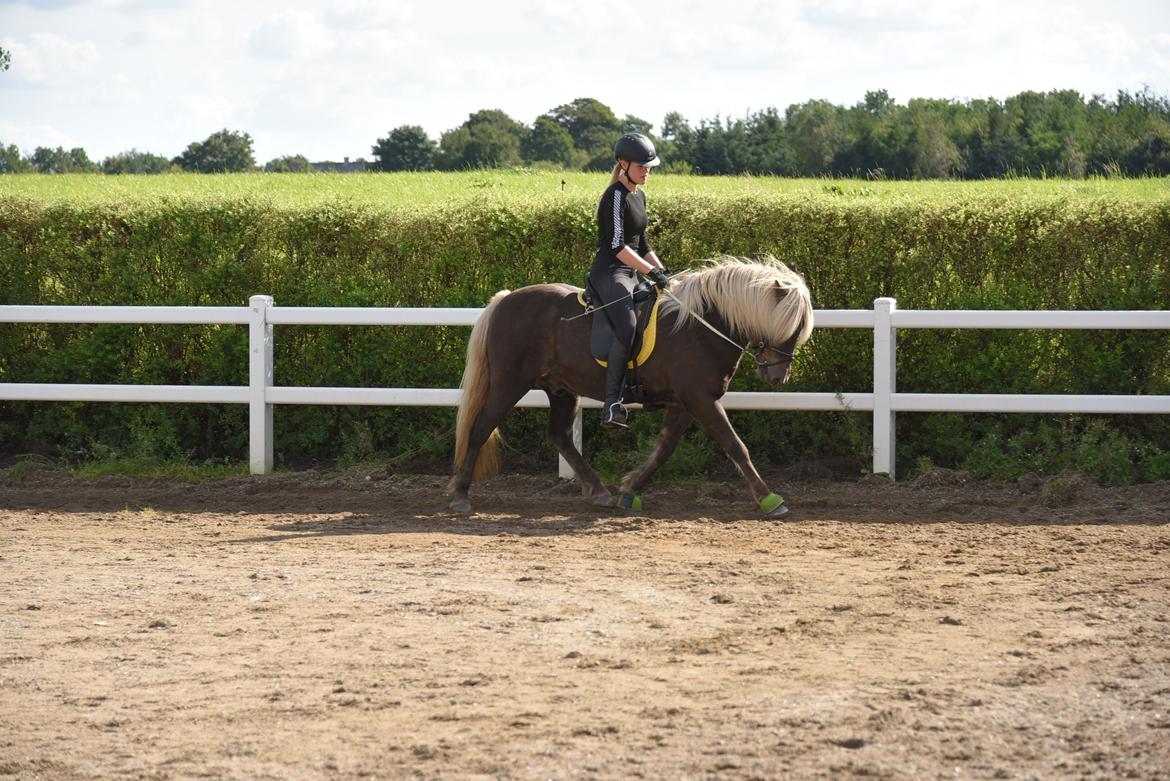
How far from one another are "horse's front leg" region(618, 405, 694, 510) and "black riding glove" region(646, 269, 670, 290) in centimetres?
99

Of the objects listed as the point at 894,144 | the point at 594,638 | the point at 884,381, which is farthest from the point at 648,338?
the point at 894,144

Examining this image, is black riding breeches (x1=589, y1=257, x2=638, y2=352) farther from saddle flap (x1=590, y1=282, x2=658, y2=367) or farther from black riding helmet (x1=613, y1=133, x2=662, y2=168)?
black riding helmet (x1=613, y1=133, x2=662, y2=168)

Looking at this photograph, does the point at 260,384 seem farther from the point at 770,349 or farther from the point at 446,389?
the point at 770,349

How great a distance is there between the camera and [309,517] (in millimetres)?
9172

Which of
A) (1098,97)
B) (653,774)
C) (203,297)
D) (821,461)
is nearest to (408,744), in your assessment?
(653,774)

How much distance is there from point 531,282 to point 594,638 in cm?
536

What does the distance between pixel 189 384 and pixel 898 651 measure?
319 inches

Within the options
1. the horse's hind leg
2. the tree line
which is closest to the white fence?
the horse's hind leg

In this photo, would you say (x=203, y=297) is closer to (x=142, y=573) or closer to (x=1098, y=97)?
(x=142, y=573)

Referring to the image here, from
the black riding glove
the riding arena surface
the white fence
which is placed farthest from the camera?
the white fence

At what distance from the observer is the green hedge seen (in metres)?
10.2

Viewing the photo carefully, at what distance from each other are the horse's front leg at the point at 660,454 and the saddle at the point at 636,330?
0.42 metres

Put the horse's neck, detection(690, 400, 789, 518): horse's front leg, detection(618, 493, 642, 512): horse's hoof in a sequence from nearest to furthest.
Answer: detection(690, 400, 789, 518): horse's front leg → the horse's neck → detection(618, 493, 642, 512): horse's hoof

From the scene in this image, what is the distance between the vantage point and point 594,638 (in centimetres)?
586
